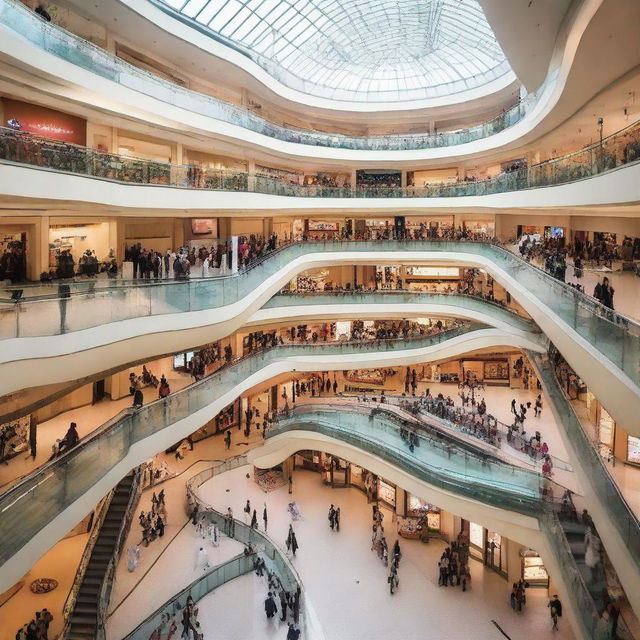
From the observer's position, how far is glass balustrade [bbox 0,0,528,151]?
1153 centimetres

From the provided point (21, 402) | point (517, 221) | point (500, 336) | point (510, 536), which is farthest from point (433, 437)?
point (517, 221)

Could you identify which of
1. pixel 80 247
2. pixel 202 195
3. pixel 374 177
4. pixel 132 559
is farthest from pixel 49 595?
pixel 374 177

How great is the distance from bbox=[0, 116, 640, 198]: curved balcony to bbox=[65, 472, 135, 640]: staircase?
10.1m

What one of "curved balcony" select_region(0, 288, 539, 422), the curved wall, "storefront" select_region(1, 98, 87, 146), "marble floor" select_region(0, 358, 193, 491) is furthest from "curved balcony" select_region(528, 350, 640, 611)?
"storefront" select_region(1, 98, 87, 146)

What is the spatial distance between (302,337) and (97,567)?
58.0 ft

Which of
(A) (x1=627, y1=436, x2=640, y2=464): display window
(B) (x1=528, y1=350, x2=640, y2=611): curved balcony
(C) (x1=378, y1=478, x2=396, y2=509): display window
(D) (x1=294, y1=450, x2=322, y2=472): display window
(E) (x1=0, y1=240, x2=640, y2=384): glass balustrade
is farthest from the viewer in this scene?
(D) (x1=294, y1=450, x2=322, y2=472): display window

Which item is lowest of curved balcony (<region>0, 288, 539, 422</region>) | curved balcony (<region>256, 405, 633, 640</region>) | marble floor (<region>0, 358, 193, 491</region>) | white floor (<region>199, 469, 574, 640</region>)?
white floor (<region>199, 469, 574, 640</region>)

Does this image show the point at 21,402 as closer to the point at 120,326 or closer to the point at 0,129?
the point at 120,326

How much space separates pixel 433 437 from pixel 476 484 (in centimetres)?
253

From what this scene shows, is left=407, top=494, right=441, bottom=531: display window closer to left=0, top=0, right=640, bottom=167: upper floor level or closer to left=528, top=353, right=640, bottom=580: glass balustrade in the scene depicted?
left=528, top=353, right=640, bottom=580: glass balustrade

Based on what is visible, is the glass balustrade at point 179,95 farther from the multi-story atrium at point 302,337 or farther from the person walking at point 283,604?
the person walking at point 283,604

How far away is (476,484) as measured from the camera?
1633 centimetres

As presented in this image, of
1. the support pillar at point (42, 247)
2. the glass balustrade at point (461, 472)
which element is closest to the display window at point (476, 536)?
the glass balustrade at point (461, 472)

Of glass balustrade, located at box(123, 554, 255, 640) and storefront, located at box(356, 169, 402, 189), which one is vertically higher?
storefront, located at box(356, 169, 402, 189)
